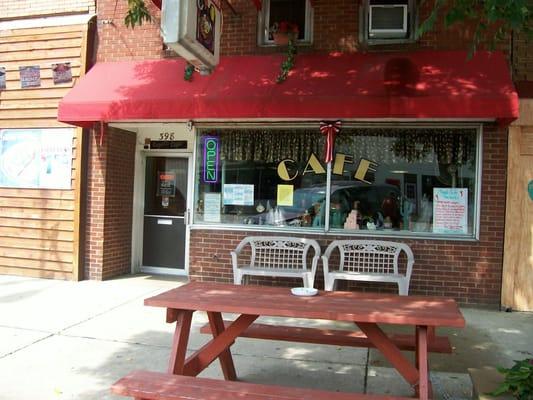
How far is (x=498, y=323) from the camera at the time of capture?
6066 mm

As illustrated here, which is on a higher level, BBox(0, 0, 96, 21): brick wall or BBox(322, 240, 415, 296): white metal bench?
BBox(0, 0, 96, 21): brick wall

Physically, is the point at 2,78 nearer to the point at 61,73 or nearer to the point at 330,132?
the point at 61,73

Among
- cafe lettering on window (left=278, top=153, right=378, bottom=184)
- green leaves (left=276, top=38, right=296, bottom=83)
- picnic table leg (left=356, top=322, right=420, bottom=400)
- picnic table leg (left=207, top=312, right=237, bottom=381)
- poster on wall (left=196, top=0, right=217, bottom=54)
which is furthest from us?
cafe lettering on window (left=278, top=153, right=378, bottom=184)

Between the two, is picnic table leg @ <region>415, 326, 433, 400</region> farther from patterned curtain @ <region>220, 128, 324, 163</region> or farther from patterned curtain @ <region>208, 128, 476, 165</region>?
patterned curtain @ <region>220, 128, 324, 163</region>

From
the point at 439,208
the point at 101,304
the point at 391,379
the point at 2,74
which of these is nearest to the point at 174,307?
the point at 391,379

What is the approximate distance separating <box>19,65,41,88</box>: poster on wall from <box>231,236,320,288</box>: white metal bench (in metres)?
4.44

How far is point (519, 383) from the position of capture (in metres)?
3.03

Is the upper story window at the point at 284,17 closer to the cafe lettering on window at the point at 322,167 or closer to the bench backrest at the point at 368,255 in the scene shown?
the cafe lettering on window at the point at 322,167

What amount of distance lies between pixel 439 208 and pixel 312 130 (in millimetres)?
2113

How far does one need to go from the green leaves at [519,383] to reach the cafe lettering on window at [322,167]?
429 centimetres

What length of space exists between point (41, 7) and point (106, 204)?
3.46 meters

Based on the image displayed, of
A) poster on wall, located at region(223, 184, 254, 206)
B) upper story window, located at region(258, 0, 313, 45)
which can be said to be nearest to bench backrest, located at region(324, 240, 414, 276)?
poster on wall, located at region(223, 184, 254, 206)

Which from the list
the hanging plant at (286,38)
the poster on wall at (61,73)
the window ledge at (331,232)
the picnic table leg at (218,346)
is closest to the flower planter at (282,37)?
the hanging plant at (286,38)

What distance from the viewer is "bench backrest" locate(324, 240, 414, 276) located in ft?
22.3
